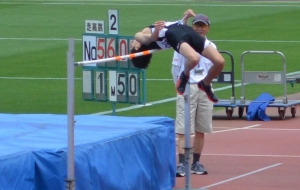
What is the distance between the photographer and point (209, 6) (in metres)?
36.8

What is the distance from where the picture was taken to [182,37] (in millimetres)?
8938

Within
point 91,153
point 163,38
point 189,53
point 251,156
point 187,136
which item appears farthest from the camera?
point 251,156

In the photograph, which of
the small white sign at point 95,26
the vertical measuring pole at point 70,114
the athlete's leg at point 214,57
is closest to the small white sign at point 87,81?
the small white sign at point 95,26

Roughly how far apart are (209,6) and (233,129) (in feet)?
75.9

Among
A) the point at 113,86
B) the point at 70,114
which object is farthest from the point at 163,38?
the point at 113,86

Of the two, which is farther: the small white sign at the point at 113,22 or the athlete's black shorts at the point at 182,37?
the small white sign at the point at 113,22

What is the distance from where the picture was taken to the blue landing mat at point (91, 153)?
7570mm

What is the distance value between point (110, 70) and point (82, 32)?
17.6 m

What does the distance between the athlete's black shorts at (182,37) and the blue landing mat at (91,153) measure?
Answer: 0.93m

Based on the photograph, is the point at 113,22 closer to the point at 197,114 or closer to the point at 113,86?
the point at 113,86

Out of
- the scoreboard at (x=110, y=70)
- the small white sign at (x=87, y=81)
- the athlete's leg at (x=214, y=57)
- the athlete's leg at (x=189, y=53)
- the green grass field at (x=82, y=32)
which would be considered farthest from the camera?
the green grass field at (x=82, y=32)

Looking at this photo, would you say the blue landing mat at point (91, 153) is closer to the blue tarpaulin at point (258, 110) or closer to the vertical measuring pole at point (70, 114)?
the vertical measuring pole at point (70, 114)

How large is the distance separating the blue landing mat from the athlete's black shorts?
93cm

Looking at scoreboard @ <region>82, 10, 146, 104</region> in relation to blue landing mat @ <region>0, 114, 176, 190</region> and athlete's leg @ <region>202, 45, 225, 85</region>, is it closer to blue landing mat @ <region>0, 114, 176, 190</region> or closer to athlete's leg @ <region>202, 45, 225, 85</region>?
blue landing mat @ <region>0, 114, 176, 190</region>
